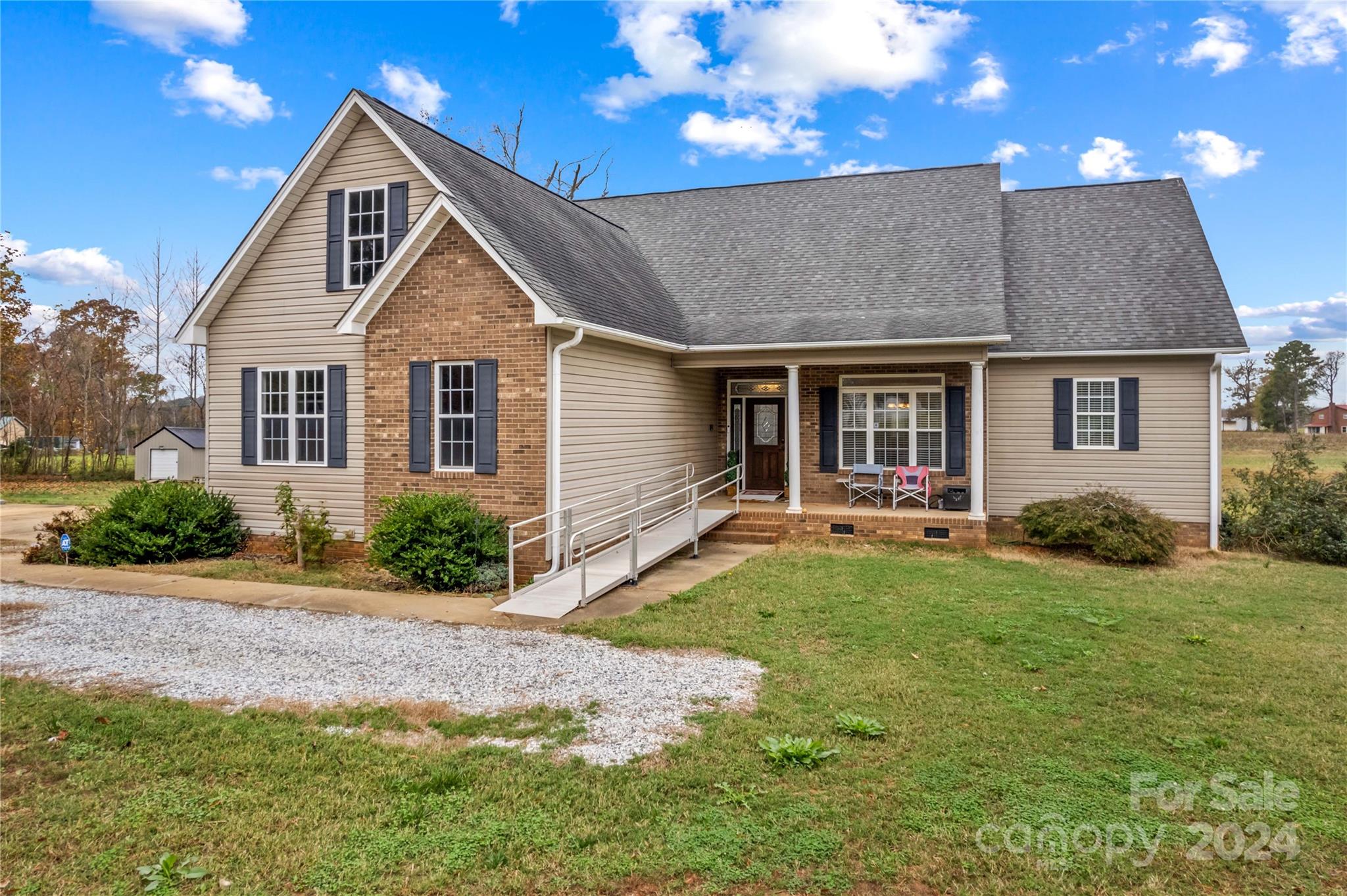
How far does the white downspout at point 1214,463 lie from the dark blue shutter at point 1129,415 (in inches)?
45.7

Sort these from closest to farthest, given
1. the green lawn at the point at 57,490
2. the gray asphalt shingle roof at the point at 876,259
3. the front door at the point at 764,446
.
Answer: the gray asphalt shingle roof at the point at 876,259
the front door at the point at 764,446
the green lawn at the point at 57,490

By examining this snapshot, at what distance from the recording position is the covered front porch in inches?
527

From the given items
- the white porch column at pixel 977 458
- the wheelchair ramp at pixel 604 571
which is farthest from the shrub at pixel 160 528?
the white porch column at pixel 977 458

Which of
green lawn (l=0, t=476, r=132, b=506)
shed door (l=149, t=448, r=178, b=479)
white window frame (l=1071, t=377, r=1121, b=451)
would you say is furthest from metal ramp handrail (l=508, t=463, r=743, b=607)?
shed door (l=149, t=448, r=178, b=479)

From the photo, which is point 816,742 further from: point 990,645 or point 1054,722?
point 990,645

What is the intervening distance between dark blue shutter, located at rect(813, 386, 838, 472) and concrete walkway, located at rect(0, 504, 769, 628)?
378 cm

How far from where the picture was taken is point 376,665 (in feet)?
22.6

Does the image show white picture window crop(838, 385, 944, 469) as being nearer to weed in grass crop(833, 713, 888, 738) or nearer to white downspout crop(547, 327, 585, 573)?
white downspout crop(547, 327, 585, 573)

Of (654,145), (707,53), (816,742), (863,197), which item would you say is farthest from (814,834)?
(654,145)

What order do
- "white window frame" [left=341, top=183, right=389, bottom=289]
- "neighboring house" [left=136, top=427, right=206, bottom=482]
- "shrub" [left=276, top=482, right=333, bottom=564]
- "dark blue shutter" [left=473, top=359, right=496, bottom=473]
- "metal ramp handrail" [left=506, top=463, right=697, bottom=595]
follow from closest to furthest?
1. "metal ramp handrail" [left=506, top=463, right=697, bottom=595]
2. "dark blue shutter" [left=473, top=359, right=496, bottom=473]
3. "shrub" [left=276, top=482, right=333, bottom=564]
4. "white window frame" [left=341, top=183, right=389, bottom=289]
5. "neighboring house" [left=136, top=427, right=206, bottom=482]

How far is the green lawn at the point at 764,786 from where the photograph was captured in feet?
11.9

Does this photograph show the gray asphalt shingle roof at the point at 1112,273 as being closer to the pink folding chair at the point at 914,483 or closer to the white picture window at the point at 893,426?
the white picture window at the point at 893,426

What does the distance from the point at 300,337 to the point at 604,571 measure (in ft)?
22.2

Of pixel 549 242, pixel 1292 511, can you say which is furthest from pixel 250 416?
pixel 1292 511
